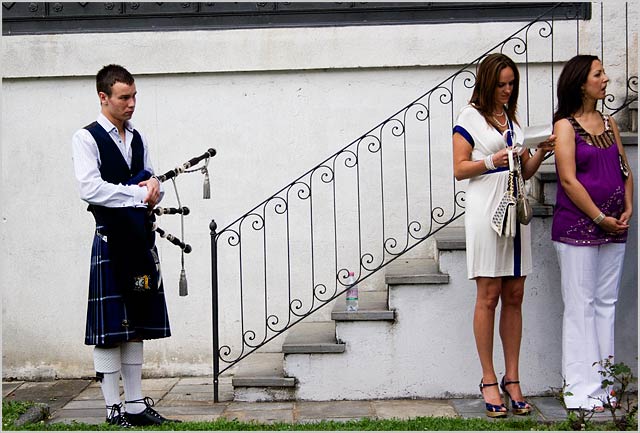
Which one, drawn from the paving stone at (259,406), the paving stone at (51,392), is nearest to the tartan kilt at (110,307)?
the paving stone at (259,406)

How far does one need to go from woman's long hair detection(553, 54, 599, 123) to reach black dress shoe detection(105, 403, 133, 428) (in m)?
3.08

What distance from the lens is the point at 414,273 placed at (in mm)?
6684

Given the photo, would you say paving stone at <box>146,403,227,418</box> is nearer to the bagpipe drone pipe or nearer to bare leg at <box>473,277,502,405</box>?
the bagpipe drone pipe

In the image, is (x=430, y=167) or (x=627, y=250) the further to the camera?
(x=430, y=167)

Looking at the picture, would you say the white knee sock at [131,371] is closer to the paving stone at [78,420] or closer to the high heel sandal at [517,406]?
the paving stone at [78,420]

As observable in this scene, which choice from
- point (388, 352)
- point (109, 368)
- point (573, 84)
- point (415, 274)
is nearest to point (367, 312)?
point (388, 352)

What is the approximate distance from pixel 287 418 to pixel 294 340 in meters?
0.72

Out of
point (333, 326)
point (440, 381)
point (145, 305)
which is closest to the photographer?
point (145, 305)

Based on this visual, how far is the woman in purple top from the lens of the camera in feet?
19.6

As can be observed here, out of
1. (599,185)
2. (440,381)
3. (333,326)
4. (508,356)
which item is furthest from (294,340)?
(599,185)

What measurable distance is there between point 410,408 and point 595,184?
177 centimetres

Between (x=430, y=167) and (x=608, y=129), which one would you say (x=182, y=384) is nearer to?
(x=430, y=167)

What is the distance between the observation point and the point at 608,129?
610 cm

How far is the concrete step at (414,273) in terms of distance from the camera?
654cm
